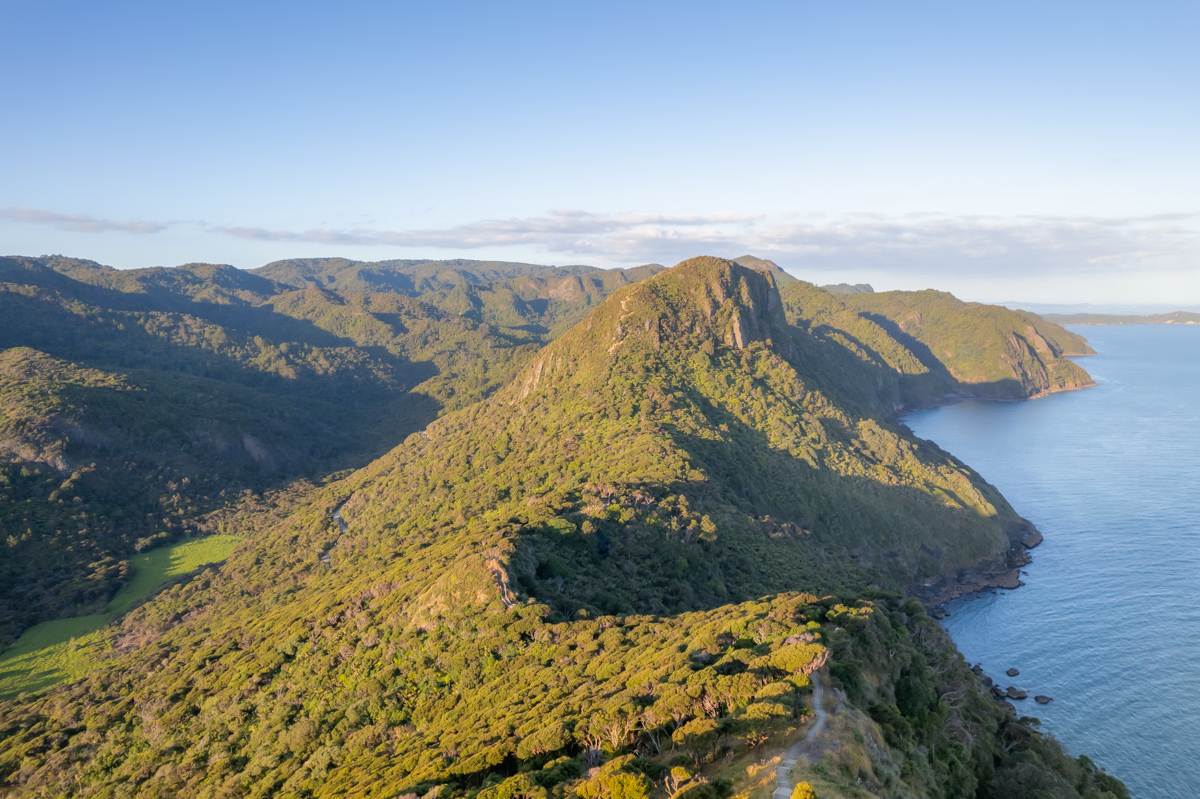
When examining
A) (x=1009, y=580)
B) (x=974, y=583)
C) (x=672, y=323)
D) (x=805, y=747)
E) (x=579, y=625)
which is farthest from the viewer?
(x=672, y=323)

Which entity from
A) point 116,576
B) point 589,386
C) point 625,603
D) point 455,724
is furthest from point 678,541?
point 116,576

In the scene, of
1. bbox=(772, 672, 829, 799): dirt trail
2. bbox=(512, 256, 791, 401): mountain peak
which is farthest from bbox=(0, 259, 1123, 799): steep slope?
bbox=(512, 256, 791, 401): mountain peak

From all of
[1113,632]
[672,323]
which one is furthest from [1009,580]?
[672,323]

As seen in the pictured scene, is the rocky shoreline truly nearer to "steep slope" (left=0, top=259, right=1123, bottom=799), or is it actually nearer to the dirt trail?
"steep slope" (left=0, top=259, right=1123, bottom=799)

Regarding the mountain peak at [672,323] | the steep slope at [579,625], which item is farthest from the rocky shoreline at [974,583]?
the mountain peak at [672,323]

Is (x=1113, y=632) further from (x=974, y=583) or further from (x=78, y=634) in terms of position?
(x=78, y=634)

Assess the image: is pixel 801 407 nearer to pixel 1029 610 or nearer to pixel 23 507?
pixel 1029 610
